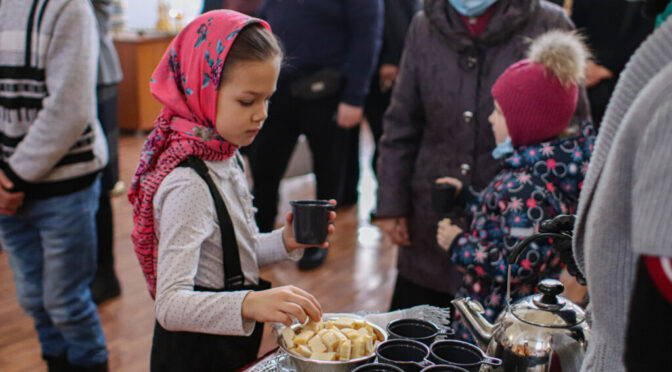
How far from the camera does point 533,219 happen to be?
56.3 inches

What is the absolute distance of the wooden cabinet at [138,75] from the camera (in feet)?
22.5

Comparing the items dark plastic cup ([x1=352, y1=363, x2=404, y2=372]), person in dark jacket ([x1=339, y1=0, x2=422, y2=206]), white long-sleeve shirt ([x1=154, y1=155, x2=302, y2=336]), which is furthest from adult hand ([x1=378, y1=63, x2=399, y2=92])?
dark plastic cup ([x1=352, y1=363, x2=404, y2=372])

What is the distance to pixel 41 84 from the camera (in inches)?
72.7

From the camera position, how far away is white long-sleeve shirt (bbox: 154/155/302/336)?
1.11 meters

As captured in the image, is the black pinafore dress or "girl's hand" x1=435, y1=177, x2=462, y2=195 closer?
the black pinafore dress

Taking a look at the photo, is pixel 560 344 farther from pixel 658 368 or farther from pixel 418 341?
pixel 658 368

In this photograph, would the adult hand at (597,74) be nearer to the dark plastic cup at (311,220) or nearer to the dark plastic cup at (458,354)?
the dark plastic cup at (311,220)

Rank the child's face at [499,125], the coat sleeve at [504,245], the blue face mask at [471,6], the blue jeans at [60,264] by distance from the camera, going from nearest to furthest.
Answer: the coat sleeve at [504,245] < the child's face at [499,125] < the blue face mask at [471,6] < the blue jeans at [60,264]

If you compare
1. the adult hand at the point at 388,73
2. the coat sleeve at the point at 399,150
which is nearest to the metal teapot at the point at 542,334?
the coat sleeve at the point at 399,150

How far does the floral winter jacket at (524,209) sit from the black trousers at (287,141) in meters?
1.79

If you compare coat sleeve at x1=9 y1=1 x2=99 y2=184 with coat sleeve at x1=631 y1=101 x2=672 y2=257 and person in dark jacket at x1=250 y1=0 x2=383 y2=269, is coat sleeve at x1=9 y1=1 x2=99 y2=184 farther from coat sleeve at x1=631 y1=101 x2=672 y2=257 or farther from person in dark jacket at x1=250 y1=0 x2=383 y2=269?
coat sleeve at x1=631 y1=101 x2=672 y2=257

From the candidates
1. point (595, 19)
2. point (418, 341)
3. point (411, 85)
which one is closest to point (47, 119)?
point (411, 85)

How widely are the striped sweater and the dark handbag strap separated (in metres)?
0.81

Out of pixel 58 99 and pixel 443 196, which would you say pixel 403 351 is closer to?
pixel 443 196
